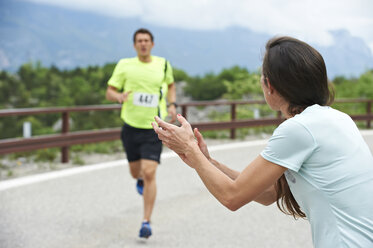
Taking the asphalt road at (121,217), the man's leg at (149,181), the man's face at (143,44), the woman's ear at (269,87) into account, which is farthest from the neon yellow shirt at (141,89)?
the woman's ear at (269,87)

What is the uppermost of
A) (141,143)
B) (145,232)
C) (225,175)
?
(225,175)

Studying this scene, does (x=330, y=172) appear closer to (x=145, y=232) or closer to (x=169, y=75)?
(x=145, y=232)

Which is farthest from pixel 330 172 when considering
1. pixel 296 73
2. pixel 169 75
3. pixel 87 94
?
pixel 87 94

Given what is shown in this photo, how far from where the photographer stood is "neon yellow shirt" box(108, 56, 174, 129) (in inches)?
223

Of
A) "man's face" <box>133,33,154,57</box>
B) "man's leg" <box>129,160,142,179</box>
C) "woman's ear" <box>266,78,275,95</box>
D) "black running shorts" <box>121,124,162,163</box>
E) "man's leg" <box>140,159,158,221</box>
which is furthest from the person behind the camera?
"man's leg" <box>129,160,142,179</box>

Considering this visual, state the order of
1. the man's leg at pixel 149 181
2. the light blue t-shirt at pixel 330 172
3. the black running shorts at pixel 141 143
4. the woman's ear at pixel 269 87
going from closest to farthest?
1. the light blue t-shirt at pixel 330 172
2. the woman's ear at pixel 269 87
3. the man's leg at pixel 149 181
4. the black running shorts at pixel 141 143

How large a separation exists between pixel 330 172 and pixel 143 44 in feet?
13.2

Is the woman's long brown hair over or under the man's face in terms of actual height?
under

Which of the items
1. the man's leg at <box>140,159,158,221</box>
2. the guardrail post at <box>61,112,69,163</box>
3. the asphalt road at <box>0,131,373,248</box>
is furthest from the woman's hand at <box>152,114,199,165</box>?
the guardrail post at <box>61,112,69,163</box>

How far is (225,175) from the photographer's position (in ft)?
6.83

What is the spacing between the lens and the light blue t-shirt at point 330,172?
1.97 meters

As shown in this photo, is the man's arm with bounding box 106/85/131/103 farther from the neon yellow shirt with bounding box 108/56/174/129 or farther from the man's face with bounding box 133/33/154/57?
the man's face with bounding box 133/33/154/57

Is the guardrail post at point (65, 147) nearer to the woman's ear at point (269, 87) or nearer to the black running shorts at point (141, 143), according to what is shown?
the black running shorts at point (141, 143)

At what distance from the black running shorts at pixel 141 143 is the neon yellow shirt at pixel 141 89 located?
74 mm
